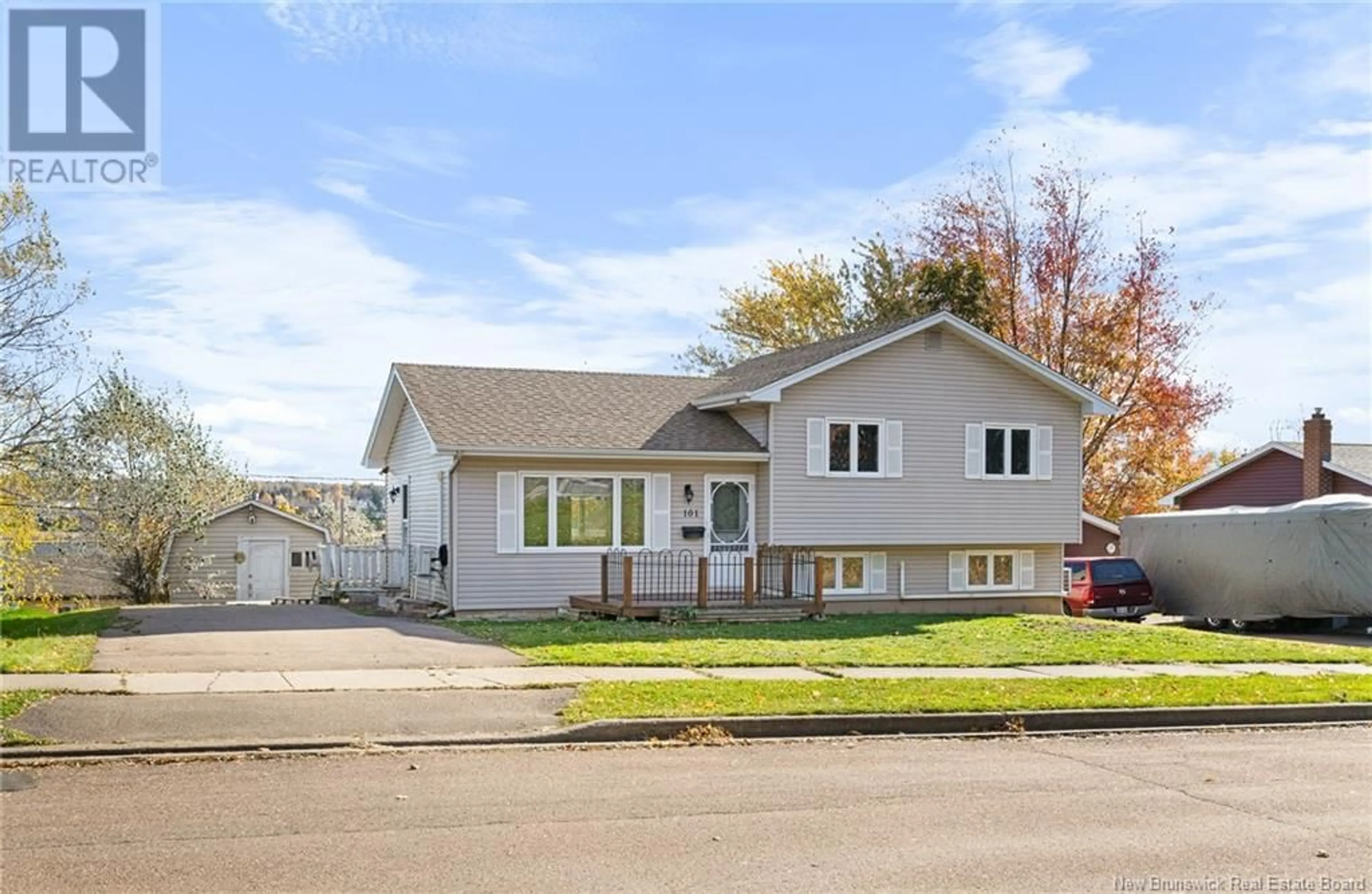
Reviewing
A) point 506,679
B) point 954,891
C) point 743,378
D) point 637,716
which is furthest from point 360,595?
point 954,891

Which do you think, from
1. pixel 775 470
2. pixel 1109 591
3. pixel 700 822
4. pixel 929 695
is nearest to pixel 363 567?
pixel 775 470

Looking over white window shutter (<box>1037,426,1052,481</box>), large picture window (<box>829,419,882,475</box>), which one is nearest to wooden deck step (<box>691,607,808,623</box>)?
large picture window (<box>829,419,882,475</box>)

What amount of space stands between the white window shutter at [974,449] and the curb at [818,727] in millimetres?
14576

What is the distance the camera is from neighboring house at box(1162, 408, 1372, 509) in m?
37.3

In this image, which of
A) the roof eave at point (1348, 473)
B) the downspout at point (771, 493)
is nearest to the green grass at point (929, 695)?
the downspout at point (771, 493)

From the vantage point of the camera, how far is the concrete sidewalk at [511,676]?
44.4 feet

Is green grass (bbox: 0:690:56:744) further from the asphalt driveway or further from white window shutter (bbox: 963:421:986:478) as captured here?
white window shutter (bbox: 963:421:986:478)

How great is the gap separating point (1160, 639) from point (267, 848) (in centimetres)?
1733

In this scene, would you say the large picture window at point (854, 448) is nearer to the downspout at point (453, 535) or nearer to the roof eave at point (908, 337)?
the roof eave at point (908, 337)

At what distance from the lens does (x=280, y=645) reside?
18172 mm

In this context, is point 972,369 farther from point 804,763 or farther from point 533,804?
point 533,804

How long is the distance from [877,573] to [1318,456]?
16.5 metres

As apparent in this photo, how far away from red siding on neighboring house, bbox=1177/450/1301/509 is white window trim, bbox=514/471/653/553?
22.6 metres

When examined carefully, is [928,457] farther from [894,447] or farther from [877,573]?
[877,573]
